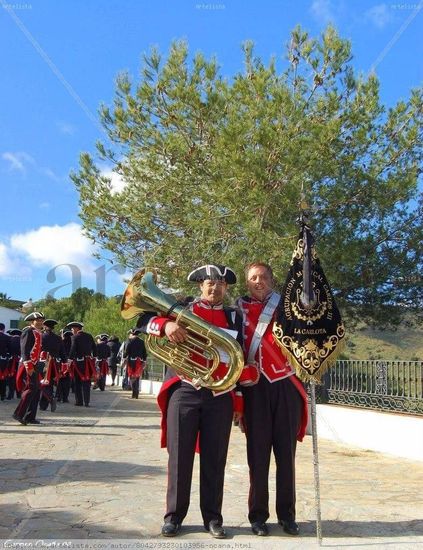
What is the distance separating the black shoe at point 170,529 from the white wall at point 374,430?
483cm

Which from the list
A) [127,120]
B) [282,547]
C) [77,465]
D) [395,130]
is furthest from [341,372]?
[127,120]

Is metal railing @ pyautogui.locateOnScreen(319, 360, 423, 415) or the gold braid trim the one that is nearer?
the gold braid trim

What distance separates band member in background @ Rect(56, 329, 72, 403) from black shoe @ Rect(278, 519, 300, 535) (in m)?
10.6

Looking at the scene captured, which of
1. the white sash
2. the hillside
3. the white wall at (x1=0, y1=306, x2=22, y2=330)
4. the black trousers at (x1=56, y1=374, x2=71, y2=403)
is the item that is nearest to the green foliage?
the hillside

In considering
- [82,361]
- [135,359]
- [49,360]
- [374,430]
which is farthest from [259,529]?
[135,359]

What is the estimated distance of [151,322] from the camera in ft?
14.8

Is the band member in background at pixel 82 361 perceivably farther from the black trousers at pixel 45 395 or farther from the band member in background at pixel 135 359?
the band member in background at pixel 135 359

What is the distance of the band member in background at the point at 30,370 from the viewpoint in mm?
10367

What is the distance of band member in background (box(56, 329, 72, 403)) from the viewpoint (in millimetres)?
14641

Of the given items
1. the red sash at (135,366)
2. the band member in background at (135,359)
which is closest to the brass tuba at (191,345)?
the band member in background at (135,359)

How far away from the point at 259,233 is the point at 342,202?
7.32ft

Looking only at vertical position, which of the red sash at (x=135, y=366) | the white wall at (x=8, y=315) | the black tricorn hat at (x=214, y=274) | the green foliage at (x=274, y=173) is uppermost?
the white wall at (x=8, y=315)

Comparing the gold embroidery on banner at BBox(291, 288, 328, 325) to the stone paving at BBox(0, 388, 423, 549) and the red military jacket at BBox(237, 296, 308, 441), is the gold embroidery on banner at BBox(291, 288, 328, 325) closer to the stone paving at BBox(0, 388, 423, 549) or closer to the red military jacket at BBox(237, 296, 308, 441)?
the red military jacket at BBox(237, 296, 308, 441)

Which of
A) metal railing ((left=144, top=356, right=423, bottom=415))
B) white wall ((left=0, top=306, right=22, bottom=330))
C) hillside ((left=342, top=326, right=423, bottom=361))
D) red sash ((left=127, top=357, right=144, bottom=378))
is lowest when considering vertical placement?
metal railing ((left=144, top=356, right=423, bottom=415))
